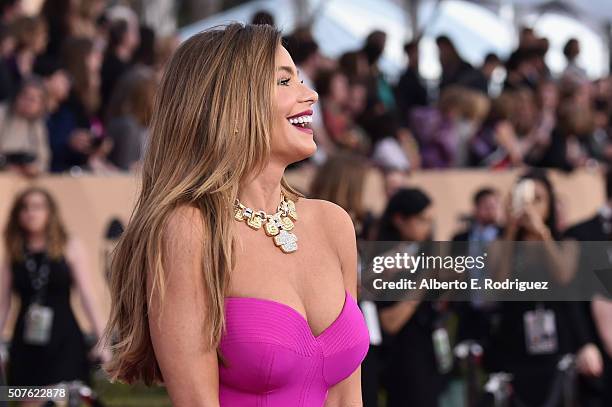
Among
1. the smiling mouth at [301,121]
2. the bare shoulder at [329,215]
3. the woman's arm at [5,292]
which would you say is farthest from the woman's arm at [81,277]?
the smiling mouth at [301,121]

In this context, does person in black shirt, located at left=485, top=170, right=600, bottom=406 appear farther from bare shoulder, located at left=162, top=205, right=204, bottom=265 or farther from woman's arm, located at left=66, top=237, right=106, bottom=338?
bare shoulder, located at left=162, top=205, right=204, bottom=265

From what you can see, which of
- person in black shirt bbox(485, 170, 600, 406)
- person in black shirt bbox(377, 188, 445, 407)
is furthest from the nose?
person in black shirt bbox(485, 170, 600, 406)

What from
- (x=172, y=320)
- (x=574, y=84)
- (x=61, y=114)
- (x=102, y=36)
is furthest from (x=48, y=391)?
(x=574, y=84)

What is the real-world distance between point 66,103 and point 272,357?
24.6ft

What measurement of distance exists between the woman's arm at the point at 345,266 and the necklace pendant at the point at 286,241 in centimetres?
17

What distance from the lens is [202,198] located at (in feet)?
10.9

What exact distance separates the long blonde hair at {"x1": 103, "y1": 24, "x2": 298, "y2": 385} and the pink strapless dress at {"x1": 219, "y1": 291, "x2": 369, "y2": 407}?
6cm

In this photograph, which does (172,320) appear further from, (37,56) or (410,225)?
(37,56)

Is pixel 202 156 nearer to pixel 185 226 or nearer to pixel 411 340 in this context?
pixel 185 226

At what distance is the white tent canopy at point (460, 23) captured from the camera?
18359 mm

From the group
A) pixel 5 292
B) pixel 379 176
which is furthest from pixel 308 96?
pixel 379 176

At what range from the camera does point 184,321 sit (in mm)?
3260

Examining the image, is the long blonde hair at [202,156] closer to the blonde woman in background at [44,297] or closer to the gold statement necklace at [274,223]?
the gold statement necklace at [274,223]

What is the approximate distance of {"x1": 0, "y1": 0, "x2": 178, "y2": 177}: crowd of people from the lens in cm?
981
